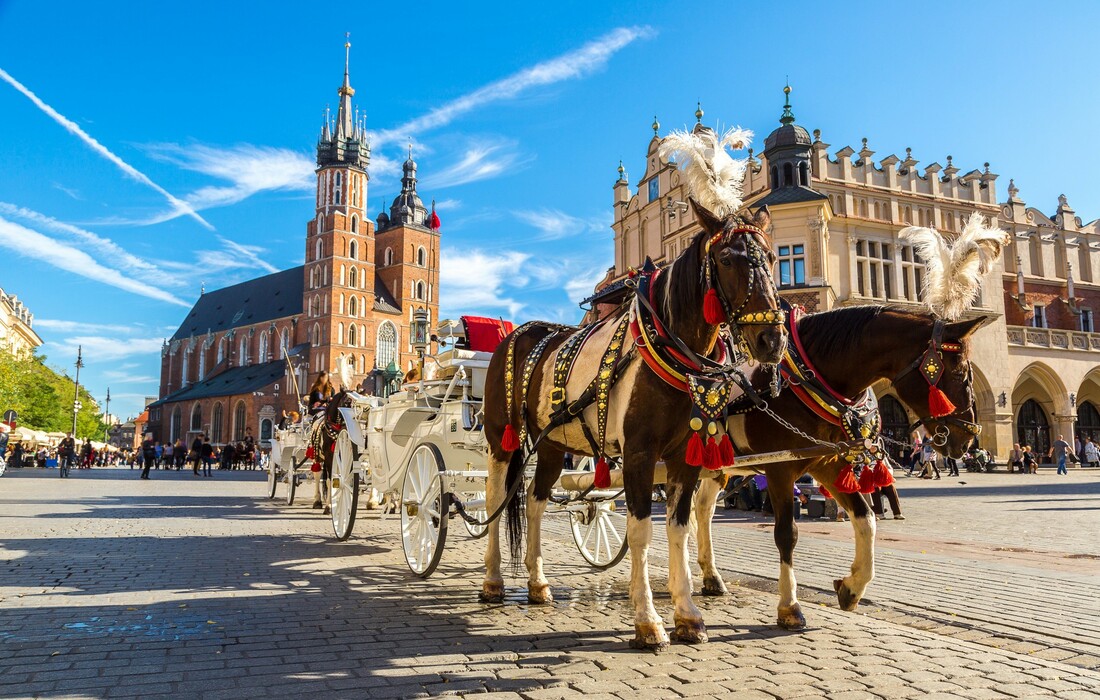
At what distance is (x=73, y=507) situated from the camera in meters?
13.8

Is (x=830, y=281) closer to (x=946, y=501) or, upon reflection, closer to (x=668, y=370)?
(x=946, y=501)

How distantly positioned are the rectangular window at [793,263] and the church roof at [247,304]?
65645 mm

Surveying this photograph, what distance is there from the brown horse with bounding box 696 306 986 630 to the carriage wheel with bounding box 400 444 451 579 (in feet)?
7.78

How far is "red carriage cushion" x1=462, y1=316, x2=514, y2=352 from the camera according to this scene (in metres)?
8.03

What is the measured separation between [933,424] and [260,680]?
4149 mm

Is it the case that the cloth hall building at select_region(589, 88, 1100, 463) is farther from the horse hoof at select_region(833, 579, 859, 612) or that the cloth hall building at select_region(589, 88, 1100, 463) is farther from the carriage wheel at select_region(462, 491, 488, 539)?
the horse hoof at select_region(833, 579, 859, 612)

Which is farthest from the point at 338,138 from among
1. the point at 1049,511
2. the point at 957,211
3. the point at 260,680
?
the point at 260,680

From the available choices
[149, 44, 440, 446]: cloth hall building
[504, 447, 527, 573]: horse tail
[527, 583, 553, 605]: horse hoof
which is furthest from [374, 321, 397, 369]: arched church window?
[527, 583, 553, 605]: horse hoof

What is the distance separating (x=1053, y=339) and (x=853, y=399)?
3596cm

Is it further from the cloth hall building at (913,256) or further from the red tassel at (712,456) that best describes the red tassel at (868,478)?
the cloth hall building at (913,256)

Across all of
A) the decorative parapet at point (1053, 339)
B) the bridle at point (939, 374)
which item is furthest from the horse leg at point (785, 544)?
the decorative parapet at point (1053, 339)

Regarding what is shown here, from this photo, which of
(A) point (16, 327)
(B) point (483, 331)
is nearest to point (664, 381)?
(B) point (483, 331)

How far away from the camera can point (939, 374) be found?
472 centimetres

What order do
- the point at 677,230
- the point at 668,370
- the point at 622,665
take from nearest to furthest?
the point at 622,665
the point at 668,370
the point at 677,230
